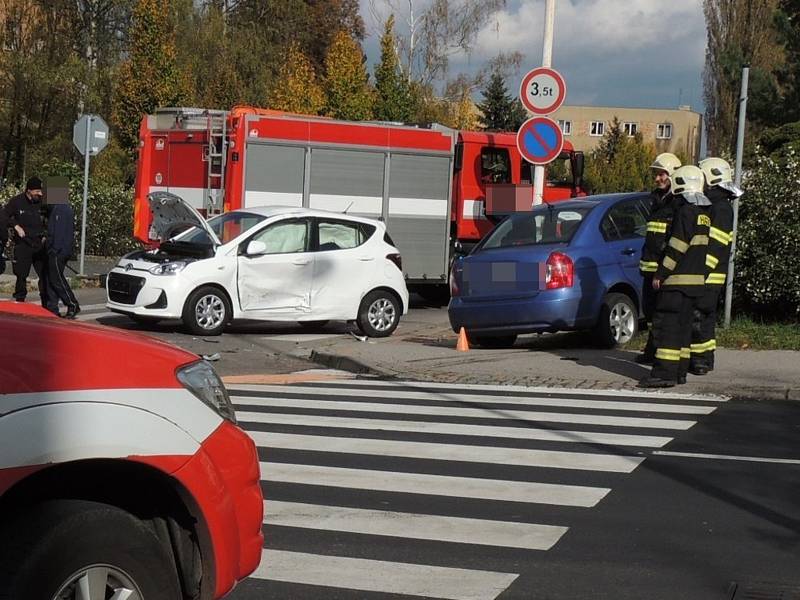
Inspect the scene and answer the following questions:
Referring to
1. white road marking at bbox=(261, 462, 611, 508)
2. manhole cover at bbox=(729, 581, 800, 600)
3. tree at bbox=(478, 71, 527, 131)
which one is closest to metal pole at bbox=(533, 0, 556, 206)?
white road marking at bbox=(261, 462, 611, 508)

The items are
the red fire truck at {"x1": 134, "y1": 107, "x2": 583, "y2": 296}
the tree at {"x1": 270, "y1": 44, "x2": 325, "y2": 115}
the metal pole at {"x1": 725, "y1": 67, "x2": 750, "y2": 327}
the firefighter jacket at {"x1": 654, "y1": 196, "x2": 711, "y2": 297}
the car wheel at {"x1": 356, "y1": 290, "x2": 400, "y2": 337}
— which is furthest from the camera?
the tree at {"x1": 270, "y1": 44, "x2": 325, "y2": 115}

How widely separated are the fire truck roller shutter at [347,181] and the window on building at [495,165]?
2512mm

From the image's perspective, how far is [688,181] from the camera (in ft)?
36.8

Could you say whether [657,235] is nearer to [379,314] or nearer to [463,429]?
[463,429]

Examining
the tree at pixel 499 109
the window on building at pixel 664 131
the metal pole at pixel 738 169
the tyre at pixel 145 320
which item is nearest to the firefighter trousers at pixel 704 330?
the metal pole at pixel 738 169

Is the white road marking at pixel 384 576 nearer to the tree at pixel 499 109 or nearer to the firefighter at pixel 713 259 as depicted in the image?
the firefighter at pixel 713 259

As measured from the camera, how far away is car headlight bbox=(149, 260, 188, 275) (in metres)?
16.2

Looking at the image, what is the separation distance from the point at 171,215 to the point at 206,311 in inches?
85.2

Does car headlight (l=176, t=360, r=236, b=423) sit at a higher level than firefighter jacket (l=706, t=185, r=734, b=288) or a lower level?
lower

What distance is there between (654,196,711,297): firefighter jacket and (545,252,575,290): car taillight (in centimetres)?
254

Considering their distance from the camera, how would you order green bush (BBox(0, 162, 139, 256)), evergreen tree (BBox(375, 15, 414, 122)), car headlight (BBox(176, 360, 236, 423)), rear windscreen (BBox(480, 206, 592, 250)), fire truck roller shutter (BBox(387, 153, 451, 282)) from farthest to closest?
1. evergreen tree (BBox(375, 15, 414, 122))
2. green bush (BBox(0, 162, 139, 256))
3. fire truck roller shutter (BBox(387, 153, 451, 282))
4. rear windscreen (BBox(480, 206, 592, 250))
5. car headlight (BBox(176, 360, 236, 423))

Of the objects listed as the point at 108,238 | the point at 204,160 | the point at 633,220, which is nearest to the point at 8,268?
the point at 108,238

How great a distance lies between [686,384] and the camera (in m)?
11.5

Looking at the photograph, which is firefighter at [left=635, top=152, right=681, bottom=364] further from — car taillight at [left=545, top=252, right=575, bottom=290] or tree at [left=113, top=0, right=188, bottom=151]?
tree at [left=113, top=0, right=188, bottom=151]
